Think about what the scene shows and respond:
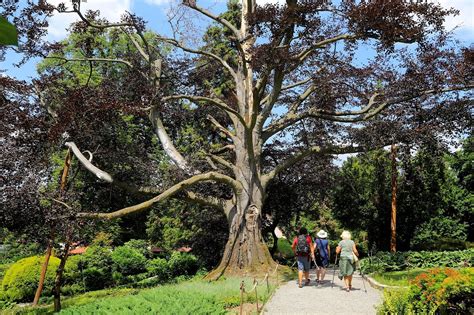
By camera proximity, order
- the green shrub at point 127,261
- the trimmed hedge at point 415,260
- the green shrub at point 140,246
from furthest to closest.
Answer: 1. the green shrub at point 140,246
2. the green shrub at point 127,261
3. the trimmed hedge at point 415,260

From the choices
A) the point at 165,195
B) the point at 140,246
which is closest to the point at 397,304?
the point at 165,195

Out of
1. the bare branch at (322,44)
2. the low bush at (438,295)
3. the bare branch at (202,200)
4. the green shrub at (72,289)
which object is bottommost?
the green shrub at (72,289)

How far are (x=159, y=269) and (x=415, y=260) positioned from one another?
11.7 metres

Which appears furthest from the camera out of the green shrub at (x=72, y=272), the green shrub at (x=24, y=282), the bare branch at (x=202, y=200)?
the green shrub at (x=72, y=272)

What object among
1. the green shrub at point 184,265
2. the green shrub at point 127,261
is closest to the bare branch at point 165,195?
the green shrub at point 184,265

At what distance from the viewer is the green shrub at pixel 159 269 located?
21394 millimetres

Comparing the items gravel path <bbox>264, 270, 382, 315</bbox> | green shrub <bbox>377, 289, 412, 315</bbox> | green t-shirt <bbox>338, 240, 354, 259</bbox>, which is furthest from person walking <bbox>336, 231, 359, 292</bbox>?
green shrub <bbox>377, 289, 412, 315</bbox>

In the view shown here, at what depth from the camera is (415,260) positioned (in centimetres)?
1606

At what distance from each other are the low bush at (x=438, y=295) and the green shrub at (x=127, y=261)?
17765 mm

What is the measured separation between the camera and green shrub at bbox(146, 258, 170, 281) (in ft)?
70.2

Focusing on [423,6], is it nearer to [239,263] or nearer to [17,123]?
[239,263]

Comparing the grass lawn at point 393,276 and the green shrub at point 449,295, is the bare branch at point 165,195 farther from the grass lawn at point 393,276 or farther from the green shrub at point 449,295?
the green shrub at point 449,295

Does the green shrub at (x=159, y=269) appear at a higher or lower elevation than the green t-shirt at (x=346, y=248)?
lower

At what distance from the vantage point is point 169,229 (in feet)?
93.8
